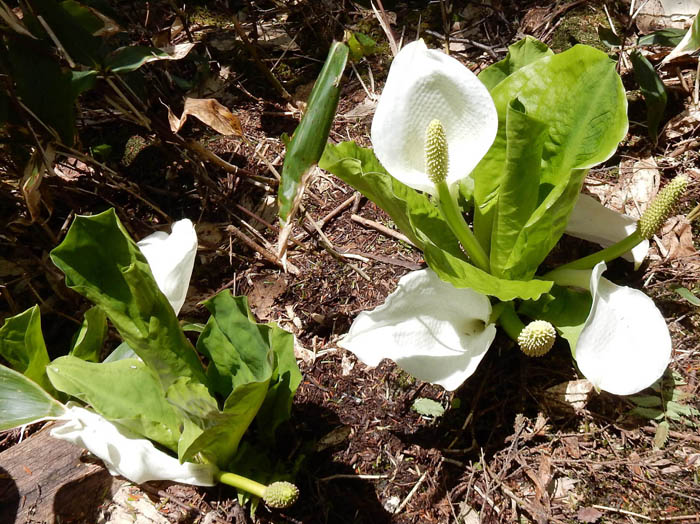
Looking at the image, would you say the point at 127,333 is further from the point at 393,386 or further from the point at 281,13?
the point at 281,13

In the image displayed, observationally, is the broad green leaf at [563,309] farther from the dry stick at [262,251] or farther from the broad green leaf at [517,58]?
the dry stick at [262,251]

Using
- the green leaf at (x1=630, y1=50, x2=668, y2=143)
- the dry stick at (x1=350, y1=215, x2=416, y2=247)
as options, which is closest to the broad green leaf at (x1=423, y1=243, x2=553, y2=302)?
the dry stick at (x1=350, y1=215, x2=416, y2=247)

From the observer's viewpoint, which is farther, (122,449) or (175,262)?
(175,262)

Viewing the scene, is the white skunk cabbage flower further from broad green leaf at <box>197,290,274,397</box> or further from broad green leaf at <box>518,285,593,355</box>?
broad green leaf at <box>518,285,593,355</box>

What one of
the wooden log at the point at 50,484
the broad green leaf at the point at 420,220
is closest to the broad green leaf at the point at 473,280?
the broad green leaf at the point at 420,220

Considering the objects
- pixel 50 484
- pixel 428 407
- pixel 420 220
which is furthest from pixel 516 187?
pixel 50 484

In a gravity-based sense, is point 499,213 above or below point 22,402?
above

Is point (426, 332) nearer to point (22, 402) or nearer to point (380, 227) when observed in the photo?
point (380, 227)
